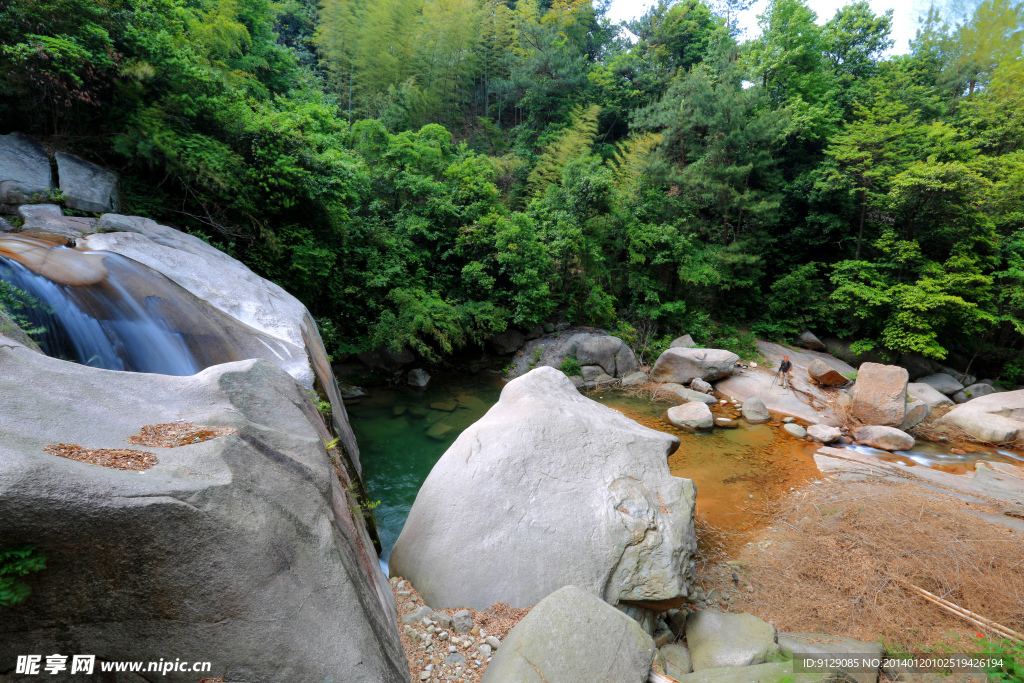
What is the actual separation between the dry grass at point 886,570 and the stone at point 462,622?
3168mm

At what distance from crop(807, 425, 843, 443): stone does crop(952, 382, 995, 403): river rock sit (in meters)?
6.29

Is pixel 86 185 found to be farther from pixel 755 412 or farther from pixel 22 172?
pixel 755 412

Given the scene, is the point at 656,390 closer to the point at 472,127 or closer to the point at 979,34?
the point at 472,127

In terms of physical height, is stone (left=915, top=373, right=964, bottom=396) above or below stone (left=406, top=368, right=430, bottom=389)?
above

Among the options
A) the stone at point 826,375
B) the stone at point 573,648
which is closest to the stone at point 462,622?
the stone at point 573,648

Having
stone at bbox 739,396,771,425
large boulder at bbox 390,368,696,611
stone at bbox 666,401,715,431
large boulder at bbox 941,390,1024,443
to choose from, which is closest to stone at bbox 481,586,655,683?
large boulder at bbox 390,368,696,611

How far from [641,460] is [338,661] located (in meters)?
3.98

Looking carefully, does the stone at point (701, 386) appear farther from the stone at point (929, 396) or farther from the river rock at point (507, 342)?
the river rock at point (507, 342)

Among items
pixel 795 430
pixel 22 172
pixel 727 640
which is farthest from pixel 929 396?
pixel 22 172

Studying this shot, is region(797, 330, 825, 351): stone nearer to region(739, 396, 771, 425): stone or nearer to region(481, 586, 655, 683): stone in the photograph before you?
region(739, 396, 771, 425): stone

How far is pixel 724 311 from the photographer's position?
56.3ft

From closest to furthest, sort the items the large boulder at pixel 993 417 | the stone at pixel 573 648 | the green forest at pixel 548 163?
1. the stone at pixel 573 648
2. the green forest at pixel 548 163
3. the large boulder at pixel 993 417

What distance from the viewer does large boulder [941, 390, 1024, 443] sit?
9.85 meters

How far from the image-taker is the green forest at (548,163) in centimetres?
812
